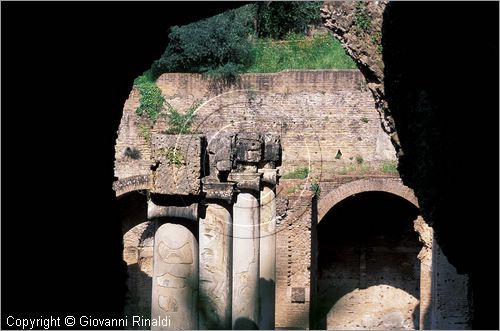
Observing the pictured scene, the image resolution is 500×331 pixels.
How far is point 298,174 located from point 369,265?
2.78 metres

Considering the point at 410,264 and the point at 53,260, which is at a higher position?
the point at 410,264

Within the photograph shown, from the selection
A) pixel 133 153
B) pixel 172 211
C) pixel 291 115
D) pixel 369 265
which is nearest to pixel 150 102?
pixel 133 153

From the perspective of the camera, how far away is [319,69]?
22562mm

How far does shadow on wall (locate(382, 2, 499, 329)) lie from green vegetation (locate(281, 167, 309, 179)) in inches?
461

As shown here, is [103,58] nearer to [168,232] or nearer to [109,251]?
[109,251]

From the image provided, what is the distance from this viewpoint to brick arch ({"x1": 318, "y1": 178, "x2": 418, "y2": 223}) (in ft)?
64.1

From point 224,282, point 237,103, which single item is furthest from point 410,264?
point 224,282

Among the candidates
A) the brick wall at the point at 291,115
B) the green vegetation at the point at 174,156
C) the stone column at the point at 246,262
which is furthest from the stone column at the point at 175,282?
the brick wall at the point at 291,115

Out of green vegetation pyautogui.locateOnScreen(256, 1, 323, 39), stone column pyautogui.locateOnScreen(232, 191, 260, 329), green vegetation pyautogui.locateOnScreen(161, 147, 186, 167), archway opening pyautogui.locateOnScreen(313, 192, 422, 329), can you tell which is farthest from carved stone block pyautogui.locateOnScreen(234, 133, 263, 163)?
green vegetation pyautogui.locateOnScreen(256, 1, 323, 39)

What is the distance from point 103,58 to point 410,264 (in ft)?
50.5

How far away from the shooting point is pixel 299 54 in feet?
82.5

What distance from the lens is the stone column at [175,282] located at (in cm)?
953

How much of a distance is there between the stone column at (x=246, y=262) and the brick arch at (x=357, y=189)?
6.80 m

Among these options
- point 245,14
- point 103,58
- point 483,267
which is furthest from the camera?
point 245,14
